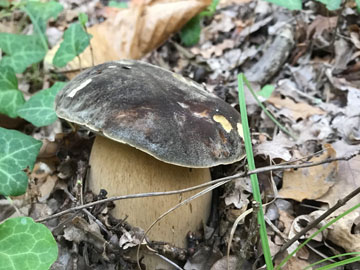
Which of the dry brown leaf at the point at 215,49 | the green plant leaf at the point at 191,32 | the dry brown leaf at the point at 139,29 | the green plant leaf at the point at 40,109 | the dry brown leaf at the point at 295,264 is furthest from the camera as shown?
the green plant leaf at the point at 191,32

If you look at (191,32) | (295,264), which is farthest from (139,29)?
(295,264)

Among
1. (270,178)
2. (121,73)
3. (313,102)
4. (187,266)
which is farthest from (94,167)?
(313,102)

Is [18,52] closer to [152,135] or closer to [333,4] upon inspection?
[152,135]

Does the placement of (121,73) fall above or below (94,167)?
above

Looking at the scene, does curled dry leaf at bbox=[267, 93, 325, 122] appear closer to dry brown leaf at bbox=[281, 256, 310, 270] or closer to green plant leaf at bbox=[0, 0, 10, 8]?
dry brown leaf at bbox=[281, 256, 310, 270]

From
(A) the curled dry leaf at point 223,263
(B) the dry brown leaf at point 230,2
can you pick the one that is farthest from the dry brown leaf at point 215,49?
Result: (A) the curled dry leaf at point 223,263

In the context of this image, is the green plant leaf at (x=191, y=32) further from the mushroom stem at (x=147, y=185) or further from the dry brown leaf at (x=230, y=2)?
the mushroom stem at (x=147, y=185)

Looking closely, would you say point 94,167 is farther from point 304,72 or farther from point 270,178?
point 304,72
